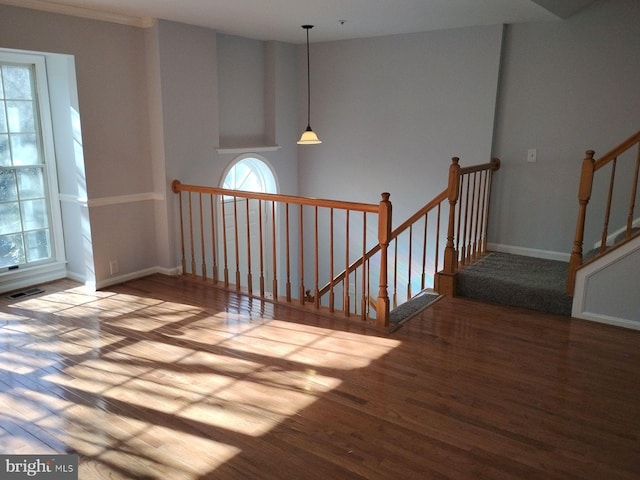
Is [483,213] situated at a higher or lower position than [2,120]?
lower

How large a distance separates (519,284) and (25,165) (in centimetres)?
433

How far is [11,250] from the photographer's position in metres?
4.57

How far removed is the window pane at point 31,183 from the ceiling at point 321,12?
141 cm

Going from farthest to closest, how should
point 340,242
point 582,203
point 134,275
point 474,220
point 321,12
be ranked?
point 340,242 → point 474,220 → point 134,275 → point 321,12 → point 582,203

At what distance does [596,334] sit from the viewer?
11.9 ft

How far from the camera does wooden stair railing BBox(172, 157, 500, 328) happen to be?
3943mm

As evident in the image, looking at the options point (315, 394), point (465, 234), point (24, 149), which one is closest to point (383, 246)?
point (315, 394)

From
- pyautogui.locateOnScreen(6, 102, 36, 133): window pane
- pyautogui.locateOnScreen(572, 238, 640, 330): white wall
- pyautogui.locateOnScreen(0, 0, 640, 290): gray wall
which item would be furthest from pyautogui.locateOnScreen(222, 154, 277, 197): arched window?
pyautogui.locateOnScreen(572, 238, 640, 330): white wall

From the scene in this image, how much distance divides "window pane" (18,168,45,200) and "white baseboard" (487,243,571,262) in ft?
14.3

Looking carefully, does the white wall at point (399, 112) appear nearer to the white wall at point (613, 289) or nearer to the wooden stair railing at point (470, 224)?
the wooden stair railing at point (470, 224)

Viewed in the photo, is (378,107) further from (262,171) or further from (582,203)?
(582,203)

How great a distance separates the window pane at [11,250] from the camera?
4504 millimetres

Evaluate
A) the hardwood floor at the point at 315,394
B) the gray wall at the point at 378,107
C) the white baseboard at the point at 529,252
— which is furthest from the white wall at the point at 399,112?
the hardwood floor at the point at 315,394

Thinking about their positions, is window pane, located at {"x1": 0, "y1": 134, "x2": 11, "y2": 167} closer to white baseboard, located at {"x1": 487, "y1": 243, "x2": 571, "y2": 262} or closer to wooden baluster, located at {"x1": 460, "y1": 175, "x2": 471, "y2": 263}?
wooden baluster, located at {"x1": 460, "y1": 175, "x2": 471, "y2": 263}
